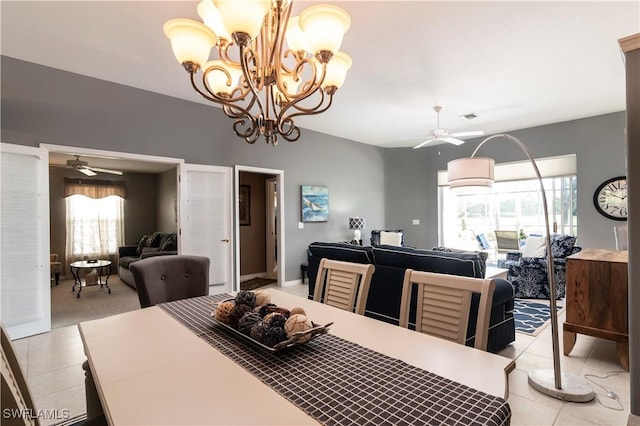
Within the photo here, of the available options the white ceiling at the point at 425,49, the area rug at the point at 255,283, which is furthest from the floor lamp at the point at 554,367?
the area rug at the point at 255,283

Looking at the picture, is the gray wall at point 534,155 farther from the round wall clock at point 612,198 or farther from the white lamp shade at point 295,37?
the white lamp shade at point 295,37

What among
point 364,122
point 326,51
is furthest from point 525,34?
point 364,122

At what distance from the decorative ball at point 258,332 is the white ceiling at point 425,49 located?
2.47 metres

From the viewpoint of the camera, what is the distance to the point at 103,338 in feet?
4.39

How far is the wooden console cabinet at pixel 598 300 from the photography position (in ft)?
8.20

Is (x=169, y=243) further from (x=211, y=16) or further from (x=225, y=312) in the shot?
(x=225, y=312)

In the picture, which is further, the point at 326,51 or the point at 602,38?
the point at 602,38

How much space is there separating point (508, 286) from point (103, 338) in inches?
121

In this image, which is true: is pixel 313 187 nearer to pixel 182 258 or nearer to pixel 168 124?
pixel 168 124

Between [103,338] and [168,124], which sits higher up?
[168,124]

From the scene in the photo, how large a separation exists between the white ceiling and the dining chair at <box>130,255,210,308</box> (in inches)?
79.0

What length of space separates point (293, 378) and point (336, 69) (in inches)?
72.0

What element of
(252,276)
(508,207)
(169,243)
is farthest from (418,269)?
(508,207)

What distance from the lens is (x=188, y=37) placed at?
171 cm
